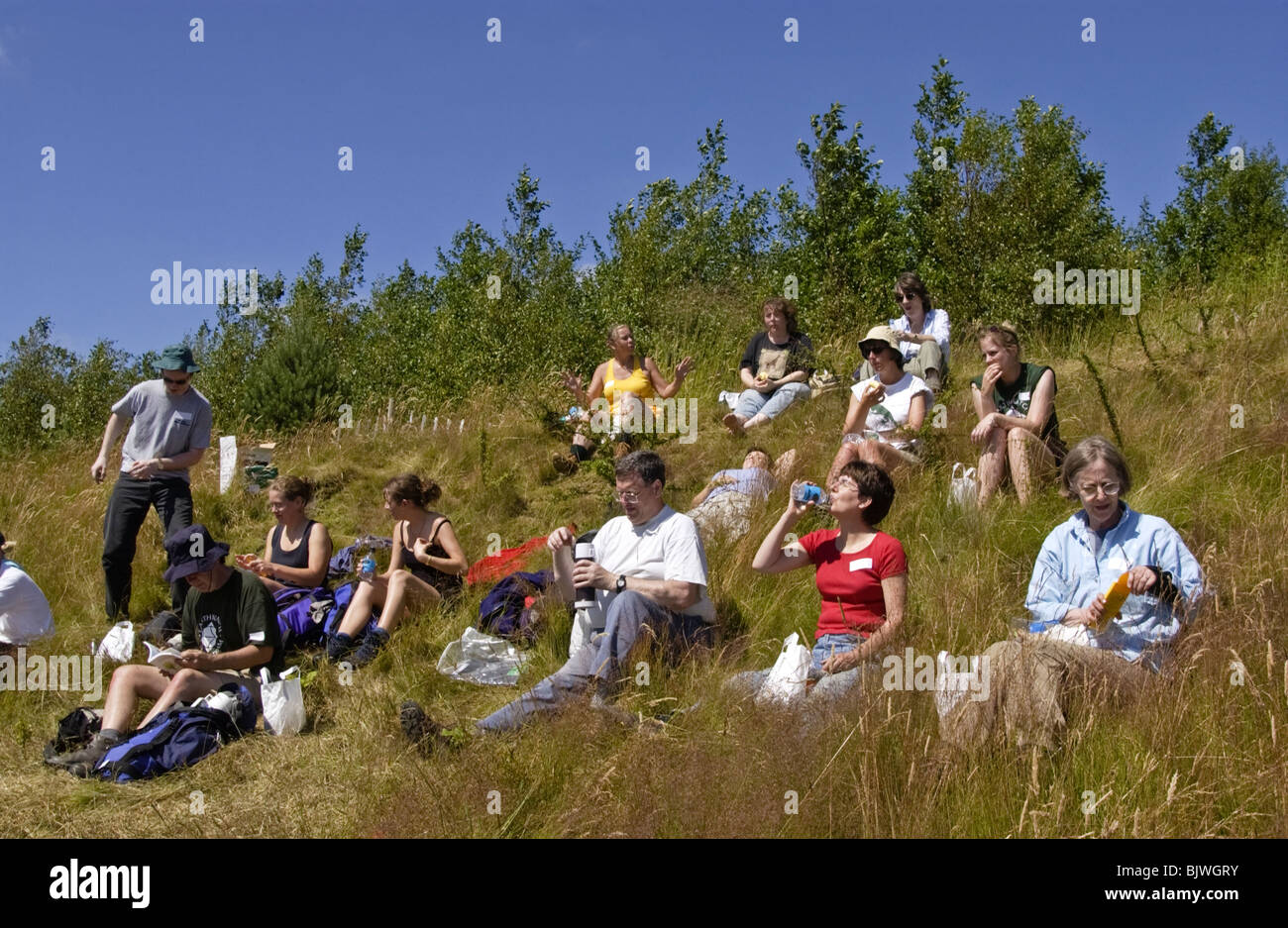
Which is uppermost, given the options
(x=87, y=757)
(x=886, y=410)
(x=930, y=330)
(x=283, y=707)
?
(x=930, y=330)

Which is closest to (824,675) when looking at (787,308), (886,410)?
(886,410)

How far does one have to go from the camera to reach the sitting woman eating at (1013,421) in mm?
6609

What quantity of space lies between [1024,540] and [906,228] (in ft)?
35.5

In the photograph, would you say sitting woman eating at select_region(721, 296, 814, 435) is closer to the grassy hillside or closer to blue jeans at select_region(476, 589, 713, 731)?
the grassy hillside

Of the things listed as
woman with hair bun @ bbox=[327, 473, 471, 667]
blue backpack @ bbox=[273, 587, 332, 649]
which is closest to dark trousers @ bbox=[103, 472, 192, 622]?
blue backpack @ bbox=[273, 587, 332, 649]

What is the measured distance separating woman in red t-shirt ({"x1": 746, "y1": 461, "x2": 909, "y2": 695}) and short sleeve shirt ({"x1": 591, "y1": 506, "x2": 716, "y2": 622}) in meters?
0.56

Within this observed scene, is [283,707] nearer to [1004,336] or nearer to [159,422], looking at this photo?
[159,422]

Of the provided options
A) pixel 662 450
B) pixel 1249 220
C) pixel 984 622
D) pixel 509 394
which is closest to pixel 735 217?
pixel 1249 220

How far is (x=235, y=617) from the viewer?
5957 mm

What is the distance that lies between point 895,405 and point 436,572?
10.7ft

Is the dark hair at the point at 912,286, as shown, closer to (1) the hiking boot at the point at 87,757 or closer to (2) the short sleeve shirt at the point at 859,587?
(2) the short sleeve shirt at the point at 859,587

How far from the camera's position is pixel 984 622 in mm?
5113

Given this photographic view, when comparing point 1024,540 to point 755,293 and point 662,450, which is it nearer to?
point 662,450

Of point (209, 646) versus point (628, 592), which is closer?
point (628, 592)
